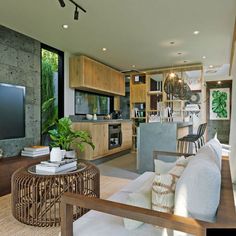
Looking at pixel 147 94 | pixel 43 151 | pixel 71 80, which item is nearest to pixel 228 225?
pixel 43 151

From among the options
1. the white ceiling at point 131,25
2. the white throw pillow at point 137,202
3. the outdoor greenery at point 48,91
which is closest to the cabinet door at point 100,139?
the outdoor greenery at point 48,91

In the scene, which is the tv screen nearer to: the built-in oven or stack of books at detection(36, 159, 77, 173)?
the built-in oven

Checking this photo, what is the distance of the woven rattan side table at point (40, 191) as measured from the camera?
209cm

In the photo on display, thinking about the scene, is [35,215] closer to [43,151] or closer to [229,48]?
[43,151]

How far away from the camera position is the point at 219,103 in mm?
9375

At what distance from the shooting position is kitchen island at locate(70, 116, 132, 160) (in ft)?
16.1

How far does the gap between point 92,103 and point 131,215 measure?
17.7 feet

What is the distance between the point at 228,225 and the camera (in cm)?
94

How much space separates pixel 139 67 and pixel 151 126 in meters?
3.09

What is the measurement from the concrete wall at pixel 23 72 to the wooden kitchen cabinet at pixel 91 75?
38.2 inches

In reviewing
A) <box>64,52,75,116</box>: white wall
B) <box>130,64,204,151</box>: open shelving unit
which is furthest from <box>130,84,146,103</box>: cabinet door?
<box>64,52,75,116</box>: white wall

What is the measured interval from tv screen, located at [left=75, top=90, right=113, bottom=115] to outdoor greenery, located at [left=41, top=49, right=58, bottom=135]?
2.60 feet

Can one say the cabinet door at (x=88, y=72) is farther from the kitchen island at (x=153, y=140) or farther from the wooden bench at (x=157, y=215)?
the wooden bench at (x=157, y=215)

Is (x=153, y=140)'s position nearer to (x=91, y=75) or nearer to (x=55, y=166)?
(x=55, y=166)
